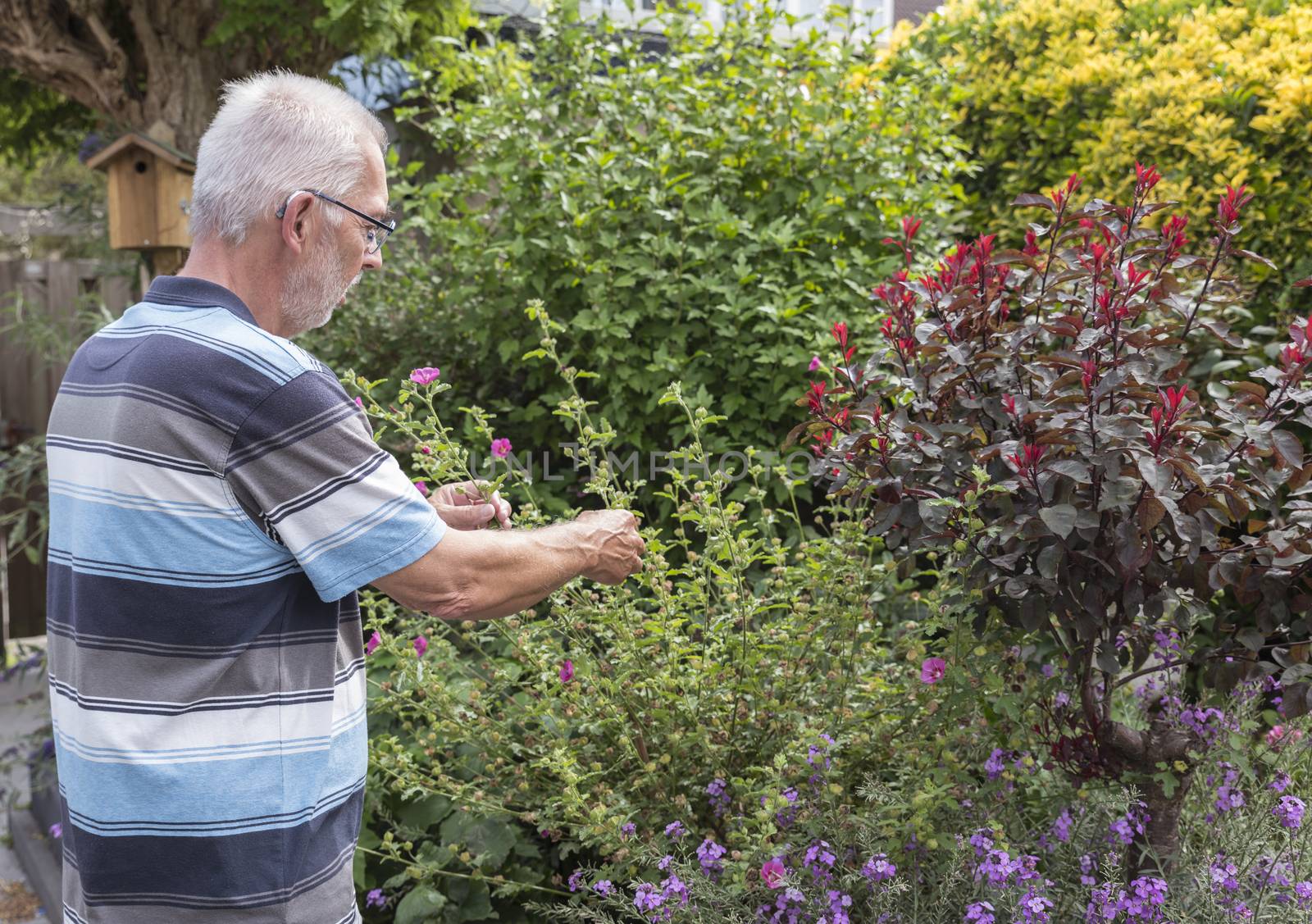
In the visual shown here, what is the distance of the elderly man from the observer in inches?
56.4

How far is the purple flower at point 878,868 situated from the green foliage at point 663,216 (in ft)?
5.53

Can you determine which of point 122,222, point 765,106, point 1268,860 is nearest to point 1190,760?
point 1268,860

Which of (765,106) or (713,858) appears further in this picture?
(765,106)

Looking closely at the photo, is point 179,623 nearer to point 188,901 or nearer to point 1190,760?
point 188,901

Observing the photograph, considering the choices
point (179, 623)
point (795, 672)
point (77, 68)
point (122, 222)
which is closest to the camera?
point (179, 623)

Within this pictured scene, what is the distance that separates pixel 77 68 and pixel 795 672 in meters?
3.97

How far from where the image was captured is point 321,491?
1425 mm

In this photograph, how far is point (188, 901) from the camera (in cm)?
150

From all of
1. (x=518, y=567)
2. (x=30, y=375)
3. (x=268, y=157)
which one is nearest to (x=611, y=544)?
(x=518, y=567)

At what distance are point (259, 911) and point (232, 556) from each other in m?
0.48

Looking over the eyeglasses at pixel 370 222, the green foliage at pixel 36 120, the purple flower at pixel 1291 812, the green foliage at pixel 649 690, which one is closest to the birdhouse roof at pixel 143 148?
the green foliage at pixel 649 690

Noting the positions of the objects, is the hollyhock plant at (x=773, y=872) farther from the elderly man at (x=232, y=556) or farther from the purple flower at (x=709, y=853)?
the elderly man at (x=232, y=556)

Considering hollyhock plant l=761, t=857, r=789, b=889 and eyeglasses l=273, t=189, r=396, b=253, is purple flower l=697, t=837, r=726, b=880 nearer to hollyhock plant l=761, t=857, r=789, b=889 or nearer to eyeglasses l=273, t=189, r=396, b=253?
hollyhock plant l=761, t=857, r=789, b=889

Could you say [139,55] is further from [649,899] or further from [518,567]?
[649,899]
